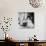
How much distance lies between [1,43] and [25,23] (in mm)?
974

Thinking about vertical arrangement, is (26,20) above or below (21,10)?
below

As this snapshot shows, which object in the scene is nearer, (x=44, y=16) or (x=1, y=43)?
(x=1, y=43)

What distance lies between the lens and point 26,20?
3947 mm

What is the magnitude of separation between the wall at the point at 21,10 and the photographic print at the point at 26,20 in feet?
0.33

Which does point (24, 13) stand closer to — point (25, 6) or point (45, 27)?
point (25, 6)

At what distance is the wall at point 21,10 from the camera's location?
3910 mm

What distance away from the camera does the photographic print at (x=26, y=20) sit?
12.9 ft

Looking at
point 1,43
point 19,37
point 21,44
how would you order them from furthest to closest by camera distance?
point 19,37
point 1,43
point 21,44

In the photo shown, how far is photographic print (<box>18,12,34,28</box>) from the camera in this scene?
393 cm

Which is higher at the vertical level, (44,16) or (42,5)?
(42,5)

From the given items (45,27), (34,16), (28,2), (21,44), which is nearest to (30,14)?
(34,16)

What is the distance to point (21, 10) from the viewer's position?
3939mm

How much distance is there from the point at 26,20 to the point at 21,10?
36 centimetres

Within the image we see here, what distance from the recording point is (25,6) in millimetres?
3943
